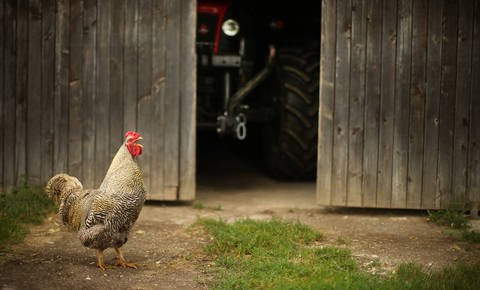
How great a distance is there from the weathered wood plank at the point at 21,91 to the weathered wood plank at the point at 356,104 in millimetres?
3605

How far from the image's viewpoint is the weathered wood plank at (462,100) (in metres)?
7.98

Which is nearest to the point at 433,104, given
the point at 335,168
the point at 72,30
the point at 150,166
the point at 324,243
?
the point at 335,168

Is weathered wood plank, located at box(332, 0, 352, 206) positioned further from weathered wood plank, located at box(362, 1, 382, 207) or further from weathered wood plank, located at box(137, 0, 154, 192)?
weathered wood plank, located at box(137, 0, 154, 192)

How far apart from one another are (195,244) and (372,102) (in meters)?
2.66

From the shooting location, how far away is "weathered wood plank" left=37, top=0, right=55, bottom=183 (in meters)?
8.11

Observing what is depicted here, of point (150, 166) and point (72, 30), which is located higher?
point (72, 30)

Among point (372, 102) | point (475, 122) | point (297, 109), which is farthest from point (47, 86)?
point (475, 122)

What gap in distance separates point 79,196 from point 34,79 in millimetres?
2726

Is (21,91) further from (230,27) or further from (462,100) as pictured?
(462,100)

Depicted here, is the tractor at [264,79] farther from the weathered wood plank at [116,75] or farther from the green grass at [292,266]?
the green grass at [292,266]

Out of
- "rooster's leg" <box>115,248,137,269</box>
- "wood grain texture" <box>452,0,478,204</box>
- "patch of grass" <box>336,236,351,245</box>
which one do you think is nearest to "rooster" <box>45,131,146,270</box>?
"rooster's leg" <box>115,248,137,269</box>

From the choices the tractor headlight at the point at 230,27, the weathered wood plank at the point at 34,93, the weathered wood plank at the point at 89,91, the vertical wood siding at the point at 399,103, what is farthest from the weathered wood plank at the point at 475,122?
the weathered wood plank at the point at 34,93

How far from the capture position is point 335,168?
8172mm

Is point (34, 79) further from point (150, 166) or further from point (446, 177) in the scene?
point (446, 177)
